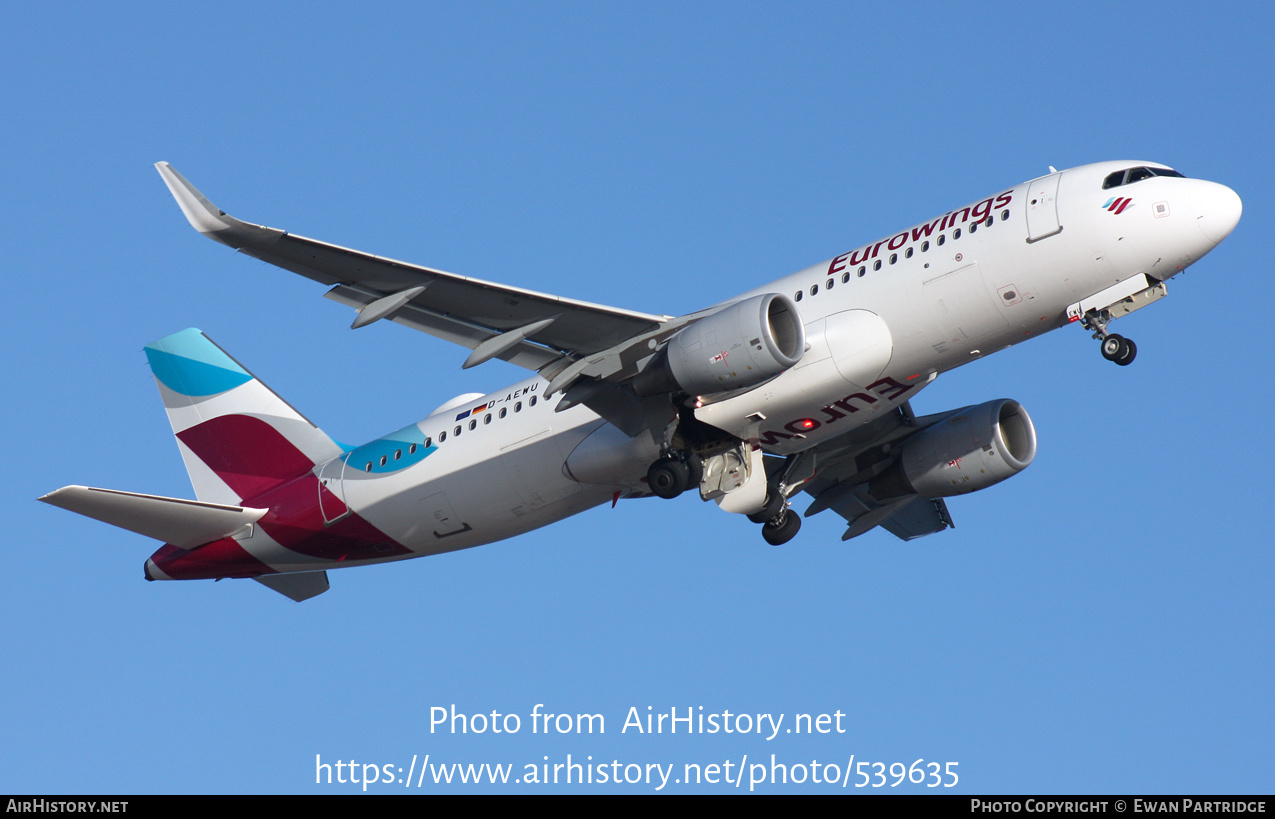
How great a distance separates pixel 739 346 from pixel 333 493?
10824 mm

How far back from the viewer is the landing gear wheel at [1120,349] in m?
25.0

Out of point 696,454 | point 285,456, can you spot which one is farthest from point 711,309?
point 285,456

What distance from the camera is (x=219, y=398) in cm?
3319

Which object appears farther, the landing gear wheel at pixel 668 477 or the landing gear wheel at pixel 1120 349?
the landing gear wheel at pixel 668 477

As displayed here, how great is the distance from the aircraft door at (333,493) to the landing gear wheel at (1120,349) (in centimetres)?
1603

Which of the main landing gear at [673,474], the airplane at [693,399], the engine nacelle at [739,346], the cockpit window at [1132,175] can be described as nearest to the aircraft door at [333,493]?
the airplane at [693,399]

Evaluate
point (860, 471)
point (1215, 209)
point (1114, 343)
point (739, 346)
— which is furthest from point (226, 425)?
point (1215, 209)

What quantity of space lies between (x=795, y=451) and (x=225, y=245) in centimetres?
1180

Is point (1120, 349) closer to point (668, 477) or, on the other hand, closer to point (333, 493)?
point (668, 477)

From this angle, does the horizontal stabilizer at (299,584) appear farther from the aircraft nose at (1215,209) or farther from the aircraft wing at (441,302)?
the aircraft nose at (1215,209)

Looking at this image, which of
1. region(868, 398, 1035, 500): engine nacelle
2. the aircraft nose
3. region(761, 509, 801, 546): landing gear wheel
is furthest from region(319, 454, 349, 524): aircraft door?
the aircraft nose
